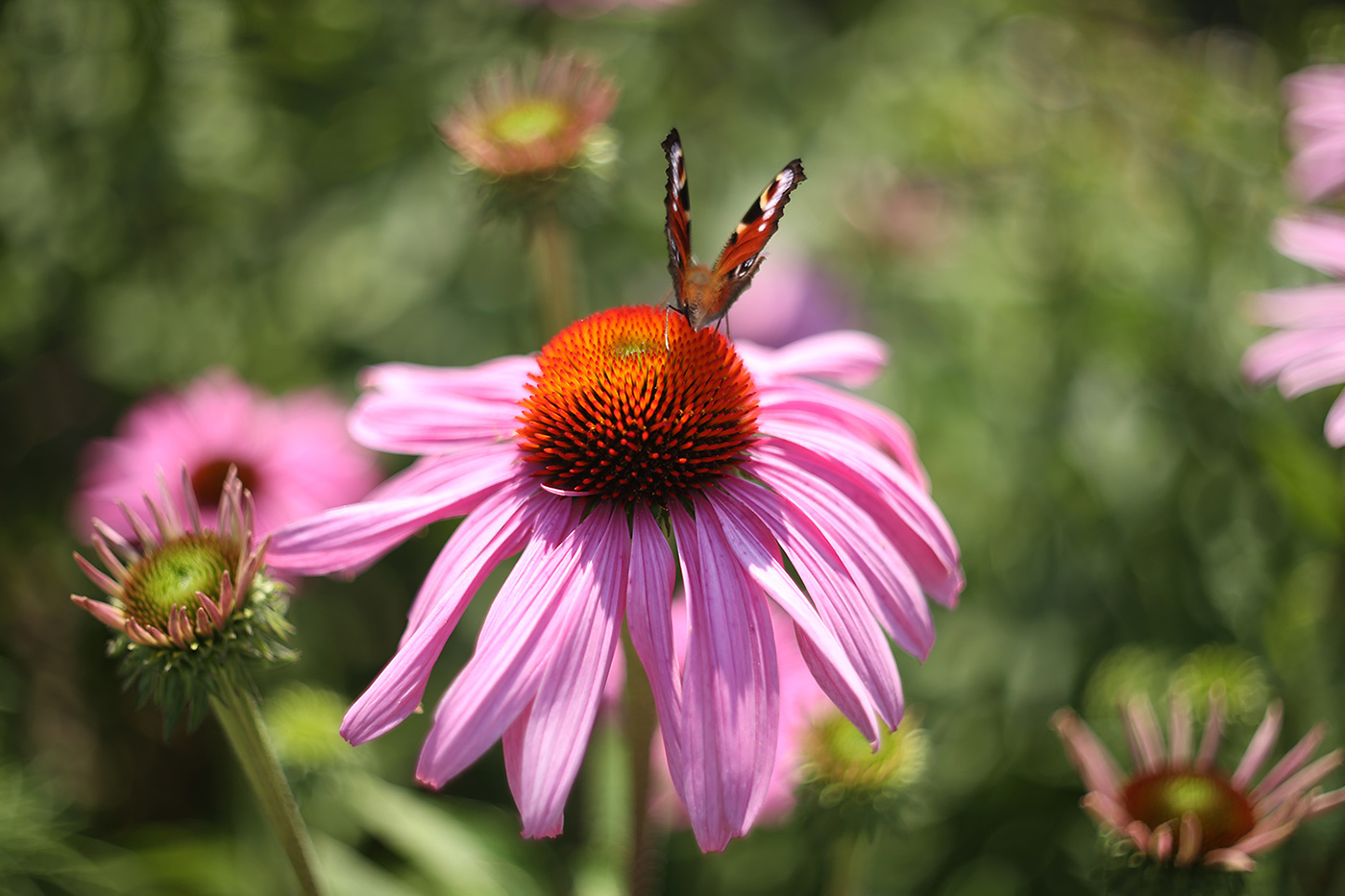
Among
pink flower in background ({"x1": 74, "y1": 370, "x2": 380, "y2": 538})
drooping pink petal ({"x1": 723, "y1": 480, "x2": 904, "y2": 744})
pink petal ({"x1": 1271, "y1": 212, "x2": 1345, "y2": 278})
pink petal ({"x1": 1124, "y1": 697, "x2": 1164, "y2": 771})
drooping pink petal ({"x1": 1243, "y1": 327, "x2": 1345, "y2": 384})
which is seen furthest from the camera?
pink flower in background ({"x1": 74, "y1": 370, "x2": 380, "y2": 538})

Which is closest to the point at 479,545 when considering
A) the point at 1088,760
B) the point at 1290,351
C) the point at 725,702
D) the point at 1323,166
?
the point at 725,702

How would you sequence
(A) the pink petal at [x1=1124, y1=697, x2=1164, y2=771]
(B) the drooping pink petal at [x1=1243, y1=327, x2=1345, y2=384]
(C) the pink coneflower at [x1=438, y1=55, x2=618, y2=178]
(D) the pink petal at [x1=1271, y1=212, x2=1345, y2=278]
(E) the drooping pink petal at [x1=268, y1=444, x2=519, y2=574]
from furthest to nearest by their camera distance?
(C) the pink coneflower at [x1=438, y1=55, x2=618, y2=178]
(D) the pink petal at [x1=1271, y1=212, x2=1345, y2=278]
(B) the drooping pink petal at [x1=1243, y1=327, x2=1345, y2=384]
(A) the pink petal at [x1=1124, y1=697, x2=1164, y2=771]
(E) the drooping pink petal at [x1=268, y1=444, x2=519, y2=574]

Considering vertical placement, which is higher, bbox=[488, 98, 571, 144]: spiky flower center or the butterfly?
bbox=[488, 98, 571, 144]: spiky flower center

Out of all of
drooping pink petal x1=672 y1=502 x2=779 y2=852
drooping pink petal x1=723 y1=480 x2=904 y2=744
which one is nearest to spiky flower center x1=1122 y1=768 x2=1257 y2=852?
drooping pink petal x1=723 y1=480 x2=904 y2=744

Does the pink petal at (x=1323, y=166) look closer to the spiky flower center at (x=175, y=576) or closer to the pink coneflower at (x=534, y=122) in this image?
the pink coneflower at (x=534, y=122)

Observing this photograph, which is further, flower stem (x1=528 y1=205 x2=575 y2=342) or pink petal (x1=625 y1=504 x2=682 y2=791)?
flower stem (x1=528 y1=205 x2=575 y2=342)

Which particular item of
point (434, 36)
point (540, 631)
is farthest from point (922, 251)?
point (540, 631)

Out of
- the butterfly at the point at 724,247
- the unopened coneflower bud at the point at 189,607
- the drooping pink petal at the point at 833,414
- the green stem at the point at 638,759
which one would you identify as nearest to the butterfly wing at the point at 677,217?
the butterfly at the point at 724,247

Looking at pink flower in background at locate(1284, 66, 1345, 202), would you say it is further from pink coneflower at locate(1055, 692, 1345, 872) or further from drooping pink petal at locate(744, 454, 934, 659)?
drooping pink petal at locate(744, 454, 934, 659)

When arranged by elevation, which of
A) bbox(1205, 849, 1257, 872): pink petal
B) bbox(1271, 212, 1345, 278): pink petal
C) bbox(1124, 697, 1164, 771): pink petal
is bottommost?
bbox(1205, 849, 1257, 872): pink petal
